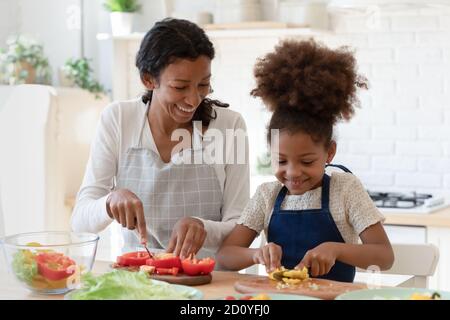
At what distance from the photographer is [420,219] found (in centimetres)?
341

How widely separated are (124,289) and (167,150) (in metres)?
0.92

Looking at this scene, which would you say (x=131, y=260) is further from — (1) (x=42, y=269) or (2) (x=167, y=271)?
(1) (x=42, y=269)

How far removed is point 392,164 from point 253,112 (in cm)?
82

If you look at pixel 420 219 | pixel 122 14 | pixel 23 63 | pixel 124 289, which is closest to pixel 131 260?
pixel 124 289

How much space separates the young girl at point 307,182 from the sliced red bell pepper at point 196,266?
0.61 ft

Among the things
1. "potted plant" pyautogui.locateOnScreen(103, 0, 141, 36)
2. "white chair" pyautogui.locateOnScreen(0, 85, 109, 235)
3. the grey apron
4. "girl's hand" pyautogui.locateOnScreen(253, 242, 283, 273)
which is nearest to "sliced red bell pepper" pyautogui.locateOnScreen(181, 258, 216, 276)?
"girl's hand" pyautogui.locateOnScreen(253, 242, 283, 273)

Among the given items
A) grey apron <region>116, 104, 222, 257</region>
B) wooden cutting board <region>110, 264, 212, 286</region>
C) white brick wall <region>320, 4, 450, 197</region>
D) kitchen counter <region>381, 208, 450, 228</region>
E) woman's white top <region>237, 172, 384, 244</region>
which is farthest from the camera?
white brick wall <region>320, 4, 450, 197</region>

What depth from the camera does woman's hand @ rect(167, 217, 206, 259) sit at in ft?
6.46

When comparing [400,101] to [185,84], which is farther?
[400,101]

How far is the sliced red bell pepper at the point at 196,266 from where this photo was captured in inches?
72.7

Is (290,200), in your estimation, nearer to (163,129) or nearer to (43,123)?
(163,129)

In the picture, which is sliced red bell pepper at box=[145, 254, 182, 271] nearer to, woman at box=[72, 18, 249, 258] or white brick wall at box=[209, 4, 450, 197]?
woman at box=[72, 18, 249, 258]

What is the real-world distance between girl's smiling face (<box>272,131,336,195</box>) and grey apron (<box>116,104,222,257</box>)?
34cm

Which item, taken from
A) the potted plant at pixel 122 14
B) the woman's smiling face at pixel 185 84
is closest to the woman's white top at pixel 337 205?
the woman's smiling face at pixel 185 84
